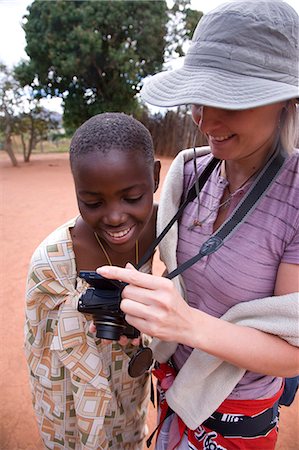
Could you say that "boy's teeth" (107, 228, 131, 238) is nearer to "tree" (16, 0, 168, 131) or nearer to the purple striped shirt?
the purple striped shirt

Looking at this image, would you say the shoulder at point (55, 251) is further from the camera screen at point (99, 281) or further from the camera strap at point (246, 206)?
the camera strap at point (246, 206)

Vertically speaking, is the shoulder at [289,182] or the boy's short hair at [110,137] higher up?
the boy's short hair at [110,137]

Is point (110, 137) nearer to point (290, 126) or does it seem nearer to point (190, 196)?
point (190, 196)

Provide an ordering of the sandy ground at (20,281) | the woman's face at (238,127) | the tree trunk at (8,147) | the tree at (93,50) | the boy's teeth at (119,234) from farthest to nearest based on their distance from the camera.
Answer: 1. the tree trunk at (8,147)
2. the tree at (93,50)
3. the sandy ground at (20,281)
4. the boy's teeth at (119,234)
5. the woman's face at (238,127)

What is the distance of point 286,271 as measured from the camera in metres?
0.93

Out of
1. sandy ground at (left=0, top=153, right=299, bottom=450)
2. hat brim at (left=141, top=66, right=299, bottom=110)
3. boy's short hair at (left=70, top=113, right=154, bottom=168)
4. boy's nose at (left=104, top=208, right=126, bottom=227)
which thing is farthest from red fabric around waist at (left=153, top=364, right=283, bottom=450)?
sandy ground at (left=0, top=153, right=299, bottom=450)

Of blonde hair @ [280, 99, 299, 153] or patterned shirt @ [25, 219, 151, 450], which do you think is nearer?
blonde hair @ [280, 99, 299, 153]

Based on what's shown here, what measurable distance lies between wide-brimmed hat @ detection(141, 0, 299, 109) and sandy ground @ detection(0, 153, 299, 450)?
2210 mm

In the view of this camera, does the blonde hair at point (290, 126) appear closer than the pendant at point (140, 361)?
Yes

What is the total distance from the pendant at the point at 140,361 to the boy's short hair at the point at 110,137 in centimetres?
61

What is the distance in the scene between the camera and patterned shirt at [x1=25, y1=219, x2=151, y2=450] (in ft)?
3.93

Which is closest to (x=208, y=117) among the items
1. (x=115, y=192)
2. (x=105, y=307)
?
(x=115, y=192)

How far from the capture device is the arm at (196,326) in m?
0.81

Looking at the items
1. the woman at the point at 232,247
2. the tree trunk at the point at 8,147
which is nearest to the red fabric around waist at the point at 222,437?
the woman at the point at 232,247
